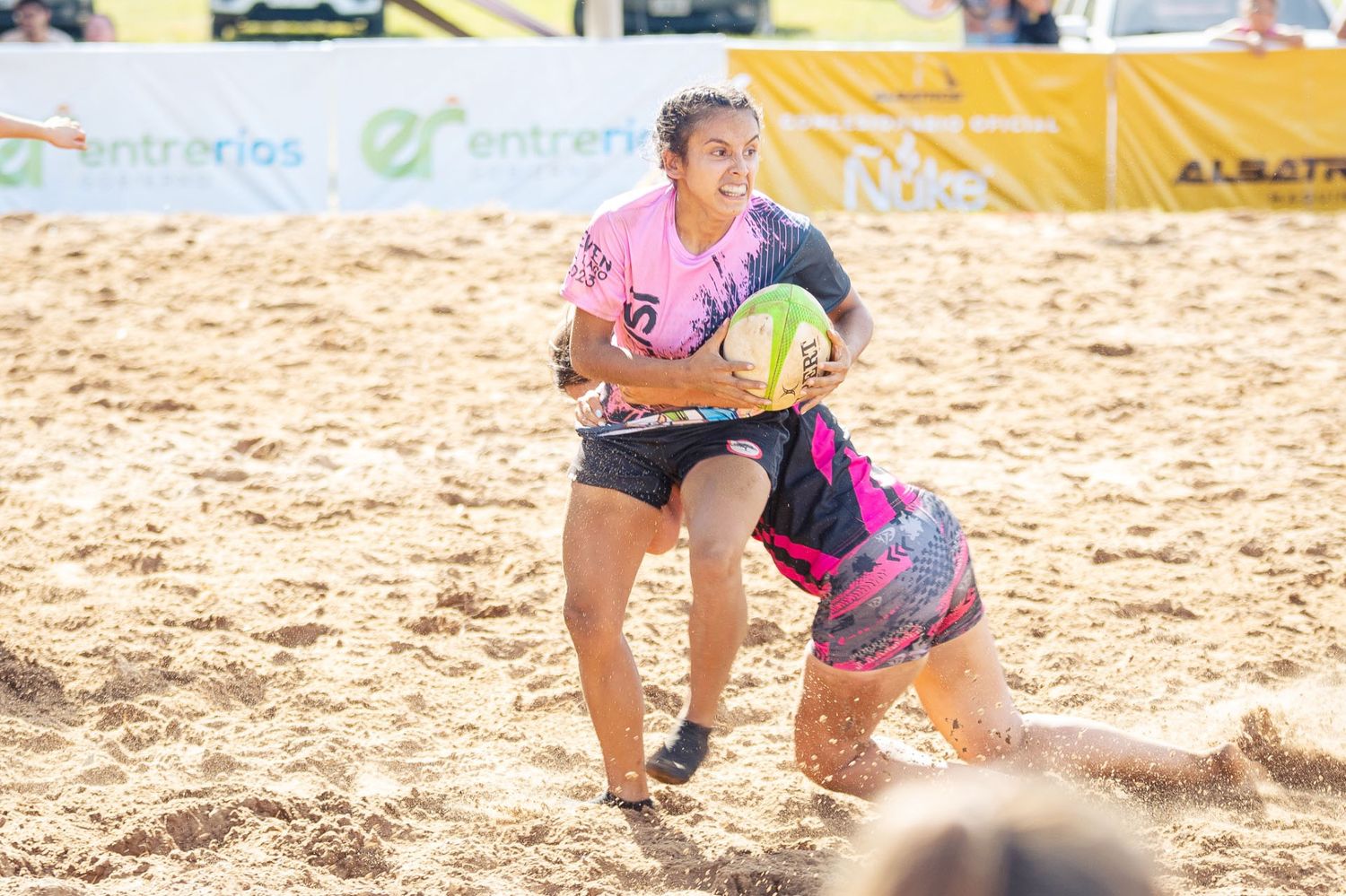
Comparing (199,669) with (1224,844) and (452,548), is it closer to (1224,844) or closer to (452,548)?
(452,548)

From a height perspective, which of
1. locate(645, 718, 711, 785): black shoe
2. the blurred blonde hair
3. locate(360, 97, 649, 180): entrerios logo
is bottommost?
locate(645, 718, 711, 785): black shoe

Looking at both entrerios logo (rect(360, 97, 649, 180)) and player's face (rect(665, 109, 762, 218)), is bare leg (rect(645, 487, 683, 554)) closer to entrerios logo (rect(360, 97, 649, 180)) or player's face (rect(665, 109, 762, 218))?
player's face (rect(665, 109, 762, 218))

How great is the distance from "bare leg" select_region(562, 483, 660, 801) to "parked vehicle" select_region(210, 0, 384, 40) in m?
16.2

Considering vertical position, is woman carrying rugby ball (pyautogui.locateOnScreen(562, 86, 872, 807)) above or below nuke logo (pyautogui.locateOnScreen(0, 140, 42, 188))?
above

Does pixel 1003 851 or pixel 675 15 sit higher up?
pixel 1003 851

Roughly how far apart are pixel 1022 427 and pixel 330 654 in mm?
3756

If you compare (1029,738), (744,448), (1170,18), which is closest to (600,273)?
(744,448)

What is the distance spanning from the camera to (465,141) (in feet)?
38.1

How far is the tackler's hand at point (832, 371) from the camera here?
12.0ft

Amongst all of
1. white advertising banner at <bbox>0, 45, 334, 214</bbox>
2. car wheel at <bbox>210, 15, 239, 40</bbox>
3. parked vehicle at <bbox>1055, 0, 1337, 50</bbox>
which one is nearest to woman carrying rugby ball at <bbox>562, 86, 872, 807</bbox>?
white advertising banner at <bbox>0, 45, 334, 214</bbox>

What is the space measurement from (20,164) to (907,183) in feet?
22.1

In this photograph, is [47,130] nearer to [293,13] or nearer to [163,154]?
[163,154]

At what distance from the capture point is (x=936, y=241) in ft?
34.4

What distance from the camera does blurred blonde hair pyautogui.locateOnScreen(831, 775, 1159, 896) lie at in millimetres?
1459
